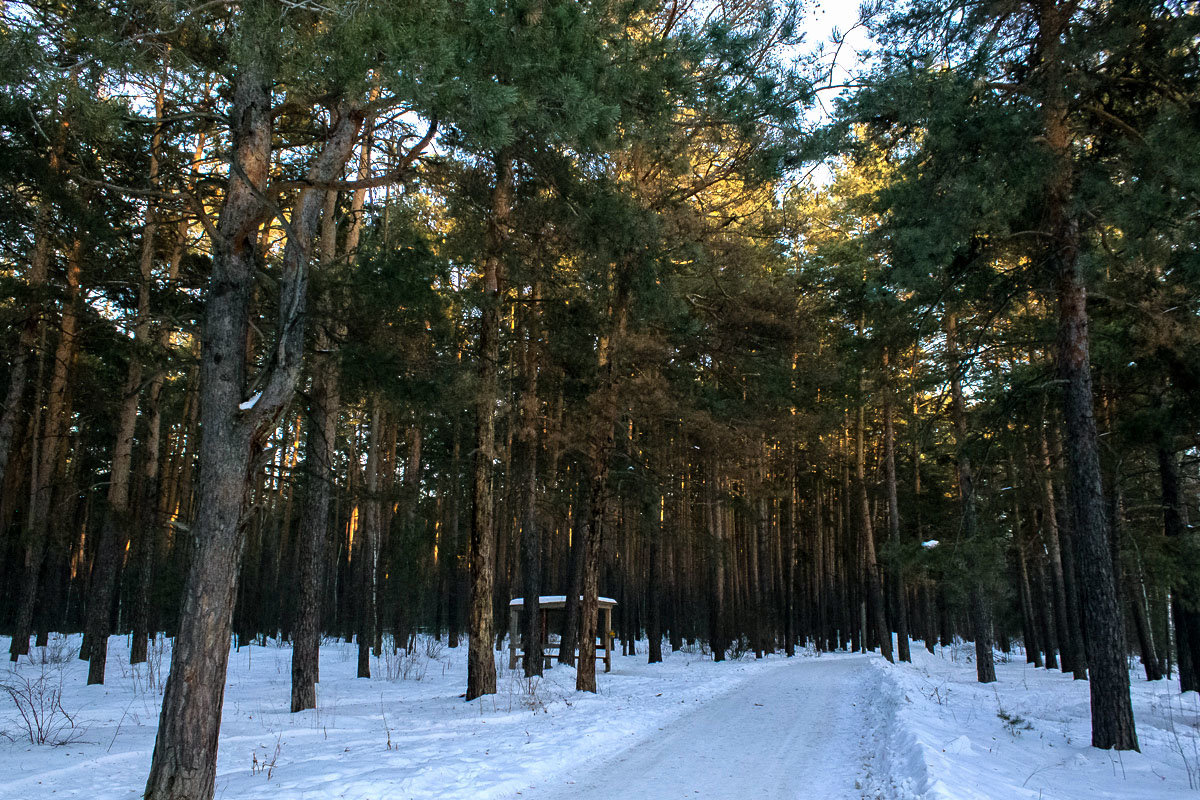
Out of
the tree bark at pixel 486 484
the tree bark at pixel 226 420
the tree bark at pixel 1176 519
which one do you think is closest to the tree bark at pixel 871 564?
the tree bark at pixel 1176 519

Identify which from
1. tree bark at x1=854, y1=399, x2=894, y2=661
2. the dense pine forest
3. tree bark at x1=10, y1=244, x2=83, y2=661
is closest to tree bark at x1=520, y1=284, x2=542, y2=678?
the dense pine forest

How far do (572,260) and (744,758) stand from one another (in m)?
8.65

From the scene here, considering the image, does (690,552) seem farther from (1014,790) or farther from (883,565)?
(1014,790)

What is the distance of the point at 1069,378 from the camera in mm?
8523

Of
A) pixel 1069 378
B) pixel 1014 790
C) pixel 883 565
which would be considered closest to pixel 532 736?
pixel 1014 790

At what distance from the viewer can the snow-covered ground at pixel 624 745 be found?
587 centimetres

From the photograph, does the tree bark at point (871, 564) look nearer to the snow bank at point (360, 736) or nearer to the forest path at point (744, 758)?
the snow bank at point (360, 736)

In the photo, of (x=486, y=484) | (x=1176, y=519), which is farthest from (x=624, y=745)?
(x=1176, y=519)

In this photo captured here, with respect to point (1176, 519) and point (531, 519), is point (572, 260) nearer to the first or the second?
point (531, 519)

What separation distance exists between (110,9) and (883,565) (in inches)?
985

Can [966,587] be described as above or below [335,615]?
above

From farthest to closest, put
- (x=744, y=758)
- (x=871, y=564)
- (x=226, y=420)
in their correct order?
(x=871, y=564)
(x=744, y=758)
(x=226, y=420)

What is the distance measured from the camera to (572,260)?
13.1m

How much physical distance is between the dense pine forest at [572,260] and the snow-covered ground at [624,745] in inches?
43.5
